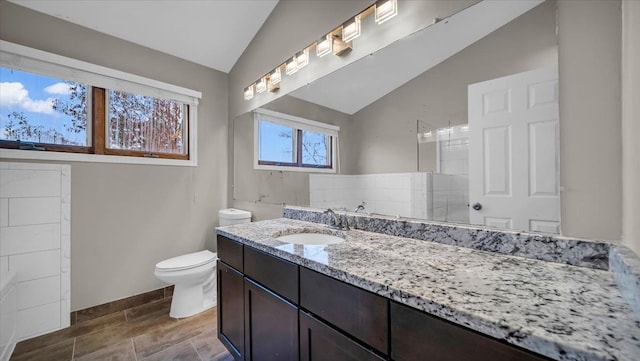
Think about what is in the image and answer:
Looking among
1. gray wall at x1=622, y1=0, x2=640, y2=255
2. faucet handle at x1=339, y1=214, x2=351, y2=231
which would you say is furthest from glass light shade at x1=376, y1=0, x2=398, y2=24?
faucet handle at x1=339, y1=214, x2=351, y2=231

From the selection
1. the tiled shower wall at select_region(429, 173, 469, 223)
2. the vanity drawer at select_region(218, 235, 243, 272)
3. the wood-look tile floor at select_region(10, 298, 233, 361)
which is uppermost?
the tiled shower wall at select_region(429, 173, 469, 223)

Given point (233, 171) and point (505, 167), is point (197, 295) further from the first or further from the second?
point (505, 167)

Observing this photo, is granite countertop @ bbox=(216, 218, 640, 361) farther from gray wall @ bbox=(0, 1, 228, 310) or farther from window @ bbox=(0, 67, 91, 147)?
window @ bbox=(0, 67, 91, 147)

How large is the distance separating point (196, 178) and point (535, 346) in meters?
2.82

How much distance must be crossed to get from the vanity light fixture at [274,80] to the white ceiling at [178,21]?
2.10 ft

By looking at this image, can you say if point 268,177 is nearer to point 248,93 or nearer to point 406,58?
point 248,93

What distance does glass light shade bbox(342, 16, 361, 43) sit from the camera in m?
1.52

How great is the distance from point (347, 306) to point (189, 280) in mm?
1793

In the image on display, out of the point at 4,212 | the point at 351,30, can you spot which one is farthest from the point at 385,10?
the point at 4,212

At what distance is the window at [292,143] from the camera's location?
1792mm

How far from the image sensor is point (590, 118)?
2.65 feet

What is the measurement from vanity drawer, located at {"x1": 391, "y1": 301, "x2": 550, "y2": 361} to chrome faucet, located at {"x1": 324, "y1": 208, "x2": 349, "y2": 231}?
0.83 m

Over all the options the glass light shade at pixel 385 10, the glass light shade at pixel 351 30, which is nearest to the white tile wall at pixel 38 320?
the glass light shade at pixel 351 30

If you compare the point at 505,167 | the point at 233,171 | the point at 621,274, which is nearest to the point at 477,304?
the point at 621,274
